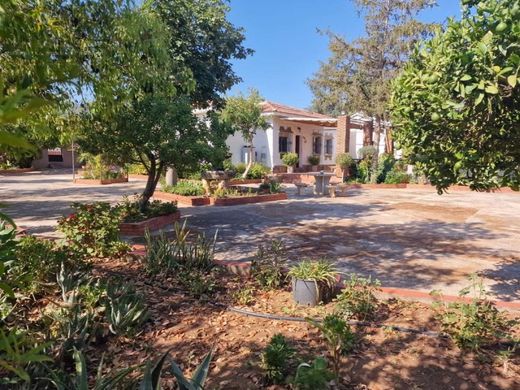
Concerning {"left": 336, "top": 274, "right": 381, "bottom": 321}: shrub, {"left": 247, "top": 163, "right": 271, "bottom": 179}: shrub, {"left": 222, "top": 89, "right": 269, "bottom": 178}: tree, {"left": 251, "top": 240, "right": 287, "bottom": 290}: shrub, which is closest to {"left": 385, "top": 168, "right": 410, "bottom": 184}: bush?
{"left": 247, "top": 163, "right": 271, "bottom": 179}: shrub

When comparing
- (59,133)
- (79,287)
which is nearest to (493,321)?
(79,287)

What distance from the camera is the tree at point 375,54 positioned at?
24250 mm

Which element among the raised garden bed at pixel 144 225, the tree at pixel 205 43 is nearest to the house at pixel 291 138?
the tree at pixel 205 43

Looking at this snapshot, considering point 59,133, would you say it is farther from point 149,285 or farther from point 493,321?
point 493,321

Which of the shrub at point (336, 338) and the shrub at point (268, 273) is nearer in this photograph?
the shrub at point (336, 338)

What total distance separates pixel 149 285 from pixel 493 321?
156 inches

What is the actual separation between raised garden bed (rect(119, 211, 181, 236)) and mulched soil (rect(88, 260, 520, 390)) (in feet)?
13.1

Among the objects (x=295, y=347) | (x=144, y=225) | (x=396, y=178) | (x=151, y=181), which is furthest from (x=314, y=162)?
(x=295, y=347)

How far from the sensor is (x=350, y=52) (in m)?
26.5

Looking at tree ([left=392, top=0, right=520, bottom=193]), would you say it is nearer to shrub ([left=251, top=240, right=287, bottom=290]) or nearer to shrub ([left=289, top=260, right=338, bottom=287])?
shrub ([left=289, top=260, right=338, bottom=287])

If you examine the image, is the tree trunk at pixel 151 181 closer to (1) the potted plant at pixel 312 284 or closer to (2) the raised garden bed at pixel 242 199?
(2) the raised garden bed at pixel 242 199

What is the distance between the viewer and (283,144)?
2783cm

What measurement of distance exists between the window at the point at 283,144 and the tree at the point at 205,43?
12.9m

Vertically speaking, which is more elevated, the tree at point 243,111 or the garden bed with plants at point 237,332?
the tree at point 243,111
